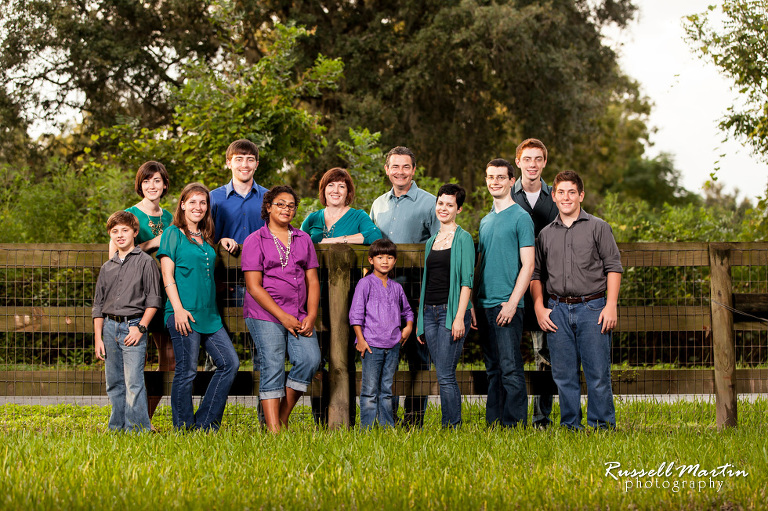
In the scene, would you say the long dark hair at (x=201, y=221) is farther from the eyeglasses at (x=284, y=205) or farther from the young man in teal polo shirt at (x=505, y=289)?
the young man in teal polo shirt at (x=505, y=289)

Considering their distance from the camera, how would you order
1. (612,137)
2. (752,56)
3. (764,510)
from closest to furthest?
1. (764,510)
2. (752,56)
3. (612,137)

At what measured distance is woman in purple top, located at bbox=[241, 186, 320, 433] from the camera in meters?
5.15

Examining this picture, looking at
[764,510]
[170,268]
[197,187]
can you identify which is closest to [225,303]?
[170,268]

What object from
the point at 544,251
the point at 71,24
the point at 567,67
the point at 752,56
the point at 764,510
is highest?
the point at 71,24

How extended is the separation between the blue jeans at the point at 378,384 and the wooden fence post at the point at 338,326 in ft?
0.70

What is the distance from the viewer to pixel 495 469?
13.1 feet

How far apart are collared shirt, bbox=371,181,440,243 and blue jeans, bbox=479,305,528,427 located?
33.2 inches

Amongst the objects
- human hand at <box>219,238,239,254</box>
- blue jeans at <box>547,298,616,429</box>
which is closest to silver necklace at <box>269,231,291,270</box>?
human hand at <box>219,238,239,254</box>

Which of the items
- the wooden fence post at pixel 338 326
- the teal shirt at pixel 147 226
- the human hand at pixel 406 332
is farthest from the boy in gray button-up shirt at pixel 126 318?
the human hand at pixel 406 332

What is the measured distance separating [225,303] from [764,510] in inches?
150

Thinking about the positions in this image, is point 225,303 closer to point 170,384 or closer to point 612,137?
point 170,384

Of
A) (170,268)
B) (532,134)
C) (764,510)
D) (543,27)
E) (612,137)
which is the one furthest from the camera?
(612,137)

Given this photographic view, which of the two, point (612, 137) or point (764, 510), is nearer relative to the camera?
point (764, 510)

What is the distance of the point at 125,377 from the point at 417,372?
216cm
